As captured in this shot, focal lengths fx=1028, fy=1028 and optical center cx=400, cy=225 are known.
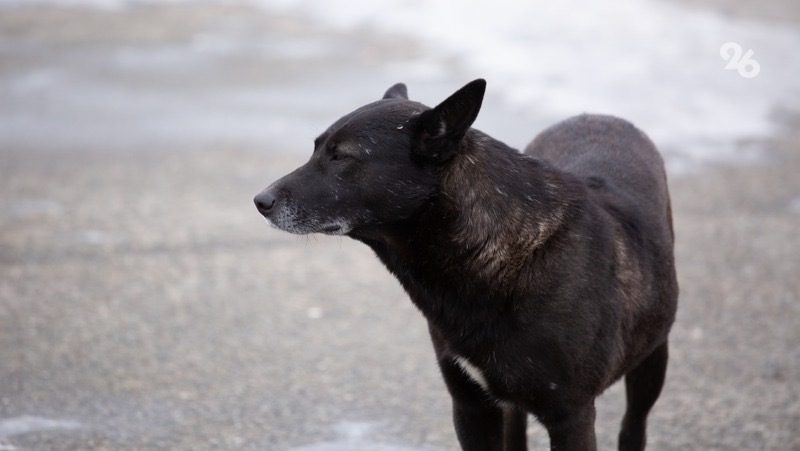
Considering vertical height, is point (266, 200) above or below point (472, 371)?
above

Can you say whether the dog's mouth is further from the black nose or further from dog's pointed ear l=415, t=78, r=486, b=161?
dog's pointed ear l=415, t=78, r=486, b=161

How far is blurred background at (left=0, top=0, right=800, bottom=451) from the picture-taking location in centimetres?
600

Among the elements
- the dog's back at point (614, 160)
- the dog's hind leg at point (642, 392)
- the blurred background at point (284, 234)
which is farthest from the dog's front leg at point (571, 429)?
the blurred background at point (284, 234)

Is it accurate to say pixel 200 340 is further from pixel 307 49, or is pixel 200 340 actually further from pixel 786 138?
pixel 307 49

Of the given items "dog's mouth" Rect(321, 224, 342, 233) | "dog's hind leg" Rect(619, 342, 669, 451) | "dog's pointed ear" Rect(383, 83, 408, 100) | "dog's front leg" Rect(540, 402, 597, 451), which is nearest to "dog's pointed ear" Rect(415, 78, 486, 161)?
"dog's mouth" Rect(321, 224, 342, 233)

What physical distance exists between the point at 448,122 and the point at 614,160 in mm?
1297

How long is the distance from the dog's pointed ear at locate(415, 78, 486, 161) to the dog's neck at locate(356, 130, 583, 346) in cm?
9

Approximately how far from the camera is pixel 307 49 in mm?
15281

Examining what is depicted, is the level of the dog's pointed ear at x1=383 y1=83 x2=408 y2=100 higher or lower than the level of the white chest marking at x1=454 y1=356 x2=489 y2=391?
higher

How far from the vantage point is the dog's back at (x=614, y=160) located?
448cm

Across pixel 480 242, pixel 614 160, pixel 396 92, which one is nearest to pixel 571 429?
pixel 480 242

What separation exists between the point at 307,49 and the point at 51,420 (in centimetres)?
1028

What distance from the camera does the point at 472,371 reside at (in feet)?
12.9

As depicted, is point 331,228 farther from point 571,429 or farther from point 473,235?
point 571,429
